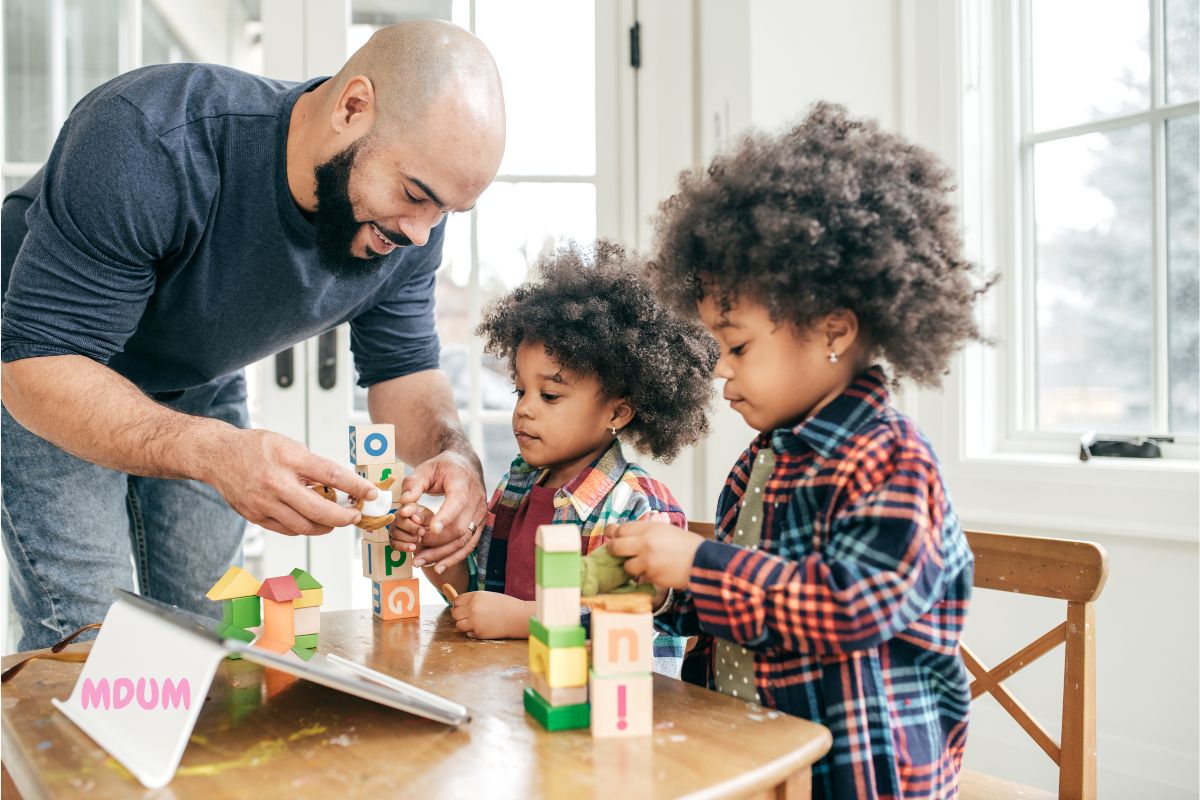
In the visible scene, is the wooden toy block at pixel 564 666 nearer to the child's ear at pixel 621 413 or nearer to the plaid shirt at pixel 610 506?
the plaid shirt at pixel 610 506

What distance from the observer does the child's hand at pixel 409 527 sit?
1.22 meters

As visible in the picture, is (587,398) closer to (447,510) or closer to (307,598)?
(447,510)

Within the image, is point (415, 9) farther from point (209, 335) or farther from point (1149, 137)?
point (1149, 137)

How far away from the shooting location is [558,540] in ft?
2.80

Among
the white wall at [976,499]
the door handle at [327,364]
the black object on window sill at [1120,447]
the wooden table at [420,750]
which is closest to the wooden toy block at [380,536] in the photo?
the wooden table at [420,750]

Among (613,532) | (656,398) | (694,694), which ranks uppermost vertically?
(656,398)

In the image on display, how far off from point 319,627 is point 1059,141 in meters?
1.96

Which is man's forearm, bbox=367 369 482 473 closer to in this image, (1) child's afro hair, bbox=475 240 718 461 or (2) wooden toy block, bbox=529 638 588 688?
(1) child's afro hair, bbox=475 240 718 461

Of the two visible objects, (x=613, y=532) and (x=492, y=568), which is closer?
(x=613, y=532)

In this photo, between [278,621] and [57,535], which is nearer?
[278,621]

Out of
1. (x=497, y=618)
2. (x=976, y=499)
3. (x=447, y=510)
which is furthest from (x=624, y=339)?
(x=976, y=499)

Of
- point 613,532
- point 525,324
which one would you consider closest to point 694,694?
point 613,532

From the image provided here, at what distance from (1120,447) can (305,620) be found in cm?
171

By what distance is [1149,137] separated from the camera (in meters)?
2.03
